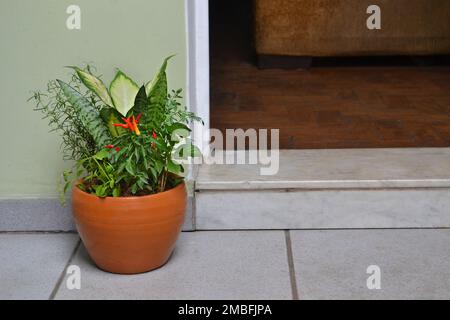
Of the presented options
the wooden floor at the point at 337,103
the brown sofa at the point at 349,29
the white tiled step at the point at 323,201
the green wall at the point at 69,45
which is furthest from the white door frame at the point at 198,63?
the brown sofa at the point at 349,29

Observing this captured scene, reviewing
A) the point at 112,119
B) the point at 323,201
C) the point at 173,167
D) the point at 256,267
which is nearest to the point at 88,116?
the point at 112,119

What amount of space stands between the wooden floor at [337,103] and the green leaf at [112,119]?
100cm

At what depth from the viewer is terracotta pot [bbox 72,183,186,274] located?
2.57 m

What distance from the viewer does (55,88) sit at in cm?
293

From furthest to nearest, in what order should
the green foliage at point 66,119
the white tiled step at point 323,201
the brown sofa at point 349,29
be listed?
1. the brown sofa at point 349,29
2. the white tiled step at point 323,201
3. the green foliage at point 66,119

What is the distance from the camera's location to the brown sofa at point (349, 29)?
4.72 m

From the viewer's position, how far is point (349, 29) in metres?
4.79

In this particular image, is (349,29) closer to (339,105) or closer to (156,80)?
(339,105)

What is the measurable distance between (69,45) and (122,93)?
1.35 ft

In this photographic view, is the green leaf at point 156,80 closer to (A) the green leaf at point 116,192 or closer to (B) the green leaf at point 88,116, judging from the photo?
(B) the green leaf at point 88,116

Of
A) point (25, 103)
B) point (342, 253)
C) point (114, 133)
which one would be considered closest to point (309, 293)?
point (342, 253)

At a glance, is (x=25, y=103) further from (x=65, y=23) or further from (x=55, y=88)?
(x=65, y=23)

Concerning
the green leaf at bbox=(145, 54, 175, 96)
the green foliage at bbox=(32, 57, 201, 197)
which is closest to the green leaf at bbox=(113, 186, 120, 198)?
the green foliage at bbox=(32, 57, 201, 197)

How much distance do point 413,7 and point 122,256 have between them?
2.83m
